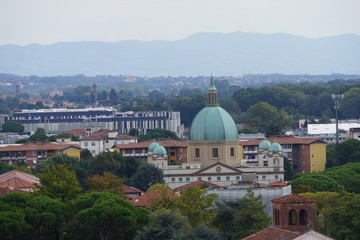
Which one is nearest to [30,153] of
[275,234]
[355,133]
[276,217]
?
[355,133]

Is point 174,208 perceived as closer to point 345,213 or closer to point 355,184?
point 345,213

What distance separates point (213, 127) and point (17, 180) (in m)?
17.2

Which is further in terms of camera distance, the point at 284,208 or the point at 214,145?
the point at 214,145

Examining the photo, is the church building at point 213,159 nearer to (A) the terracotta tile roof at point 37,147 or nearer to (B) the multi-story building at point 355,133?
(A) the terracotta tile roof at point 37,147

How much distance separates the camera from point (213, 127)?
95375 mm

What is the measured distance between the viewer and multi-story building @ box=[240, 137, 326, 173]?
114m

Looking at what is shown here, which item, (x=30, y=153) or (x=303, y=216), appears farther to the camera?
(x=30, y=153)

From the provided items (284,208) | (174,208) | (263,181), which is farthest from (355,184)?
(284,208)

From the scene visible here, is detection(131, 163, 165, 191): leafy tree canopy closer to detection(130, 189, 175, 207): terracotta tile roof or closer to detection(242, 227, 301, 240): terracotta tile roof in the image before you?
detection(130, 189, 175, 207): terracotta tile roof

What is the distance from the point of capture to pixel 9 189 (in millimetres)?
75750

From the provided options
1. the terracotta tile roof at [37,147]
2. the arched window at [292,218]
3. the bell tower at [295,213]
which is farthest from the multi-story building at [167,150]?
the bell tower at [295,213]

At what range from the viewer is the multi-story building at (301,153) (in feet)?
376

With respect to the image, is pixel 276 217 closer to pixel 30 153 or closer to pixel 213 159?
pixel 213 159

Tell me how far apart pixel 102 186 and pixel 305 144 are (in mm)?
41097
